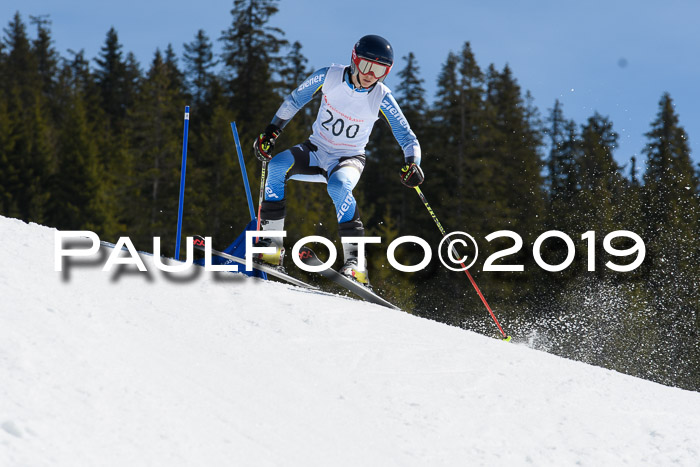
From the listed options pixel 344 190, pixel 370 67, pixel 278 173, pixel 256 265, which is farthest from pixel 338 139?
pixel 256 265

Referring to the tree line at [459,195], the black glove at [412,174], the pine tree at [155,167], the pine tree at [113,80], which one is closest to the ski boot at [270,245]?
the black glove at [412,174]

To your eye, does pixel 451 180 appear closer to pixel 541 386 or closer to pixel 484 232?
pixel 484 232

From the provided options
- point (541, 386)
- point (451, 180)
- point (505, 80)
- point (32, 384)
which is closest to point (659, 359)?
point (451, 180)

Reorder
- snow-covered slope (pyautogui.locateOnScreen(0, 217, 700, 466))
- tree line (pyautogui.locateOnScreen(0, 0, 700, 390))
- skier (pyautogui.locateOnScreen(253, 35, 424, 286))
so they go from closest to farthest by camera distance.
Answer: snow-covered slope (pyautogui.locateOnScreen(0, 217, 700, 466)), skier (pyautogui.locateOnScreen(253, 35, 424, 286)), tree line (pyautogui.locateOnScreen(0, 0, 700, 390))

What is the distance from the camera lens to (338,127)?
6.50 meters

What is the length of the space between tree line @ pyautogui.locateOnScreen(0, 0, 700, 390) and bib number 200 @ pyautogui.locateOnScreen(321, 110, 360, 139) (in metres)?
→ 20.3

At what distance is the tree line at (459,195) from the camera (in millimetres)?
29719

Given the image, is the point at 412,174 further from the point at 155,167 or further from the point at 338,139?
the point at 155,167

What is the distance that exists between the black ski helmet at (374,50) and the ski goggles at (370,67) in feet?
0.07

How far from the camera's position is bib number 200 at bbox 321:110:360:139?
6.48 metres

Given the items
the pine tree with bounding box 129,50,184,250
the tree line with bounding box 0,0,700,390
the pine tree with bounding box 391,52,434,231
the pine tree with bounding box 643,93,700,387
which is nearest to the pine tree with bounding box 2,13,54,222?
the tree line with bounding box 0,0,700,390

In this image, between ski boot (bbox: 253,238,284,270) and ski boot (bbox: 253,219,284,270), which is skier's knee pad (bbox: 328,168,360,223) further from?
ski boot (bbox: 253,238,284,270)

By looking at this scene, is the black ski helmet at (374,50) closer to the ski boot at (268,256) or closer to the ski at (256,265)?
the ski boot at (268,256)

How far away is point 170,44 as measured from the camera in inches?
2167
